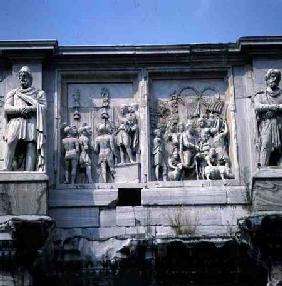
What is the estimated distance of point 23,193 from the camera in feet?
44.0

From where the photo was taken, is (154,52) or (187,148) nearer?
(187,148)

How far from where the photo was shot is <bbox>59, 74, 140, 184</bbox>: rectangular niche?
560 inches

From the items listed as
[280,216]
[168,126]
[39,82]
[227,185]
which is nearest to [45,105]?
Answer: [39,82]

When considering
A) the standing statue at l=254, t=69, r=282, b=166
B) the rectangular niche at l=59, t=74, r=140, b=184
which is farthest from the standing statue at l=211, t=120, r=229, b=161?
the rectangular niche at l=59, t=74, r=140, b=184

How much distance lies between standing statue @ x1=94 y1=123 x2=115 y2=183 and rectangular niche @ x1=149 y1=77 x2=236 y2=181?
2.15ft

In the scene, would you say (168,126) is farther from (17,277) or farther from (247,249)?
(17,277)

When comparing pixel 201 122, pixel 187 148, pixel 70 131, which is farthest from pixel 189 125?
pixel 70 131

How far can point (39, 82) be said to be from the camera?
573 inches

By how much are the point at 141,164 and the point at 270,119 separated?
2.17 meters

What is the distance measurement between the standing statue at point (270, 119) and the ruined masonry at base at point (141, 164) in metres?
0.02

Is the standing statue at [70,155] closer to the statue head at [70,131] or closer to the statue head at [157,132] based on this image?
the statue head at [70,131]

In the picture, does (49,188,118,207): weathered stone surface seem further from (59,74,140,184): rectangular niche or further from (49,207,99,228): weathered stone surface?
(59,74,140,184): rectangular niche

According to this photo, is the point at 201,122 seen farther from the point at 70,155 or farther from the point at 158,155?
the point at 70,155

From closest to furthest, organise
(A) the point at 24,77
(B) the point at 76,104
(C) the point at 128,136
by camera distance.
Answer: (A) the point at 24,77, (C) the point at 128,136, (B) the point at 76,104
